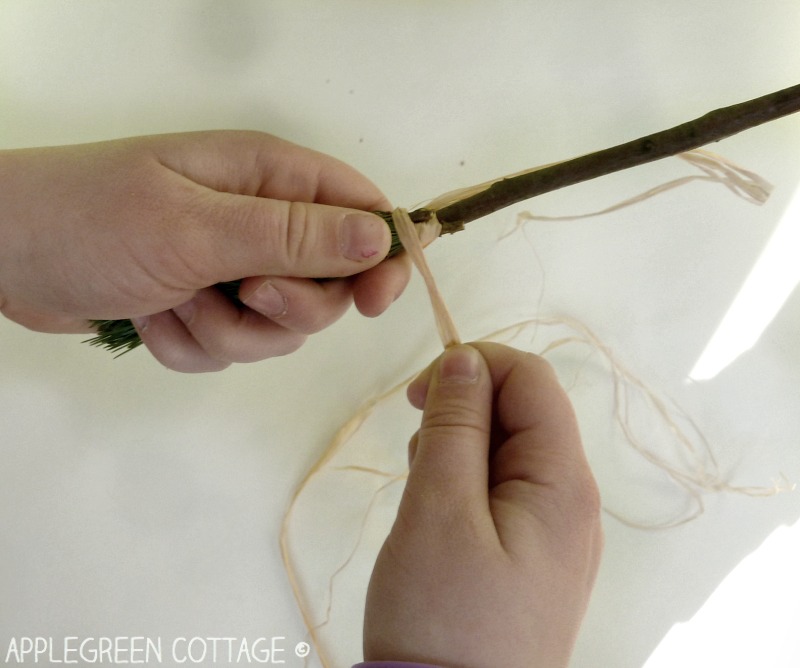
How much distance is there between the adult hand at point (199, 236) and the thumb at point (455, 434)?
0.16 metres

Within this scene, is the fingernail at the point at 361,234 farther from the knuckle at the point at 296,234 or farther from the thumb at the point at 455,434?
the thumb at the point at 455,434

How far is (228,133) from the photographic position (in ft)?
2.42

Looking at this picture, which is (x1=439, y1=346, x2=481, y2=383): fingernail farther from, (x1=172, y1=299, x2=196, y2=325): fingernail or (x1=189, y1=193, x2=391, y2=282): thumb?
(x1=172, y1=299, x2=196, y2=325): fingernail

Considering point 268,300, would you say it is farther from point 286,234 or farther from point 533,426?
point 533,426

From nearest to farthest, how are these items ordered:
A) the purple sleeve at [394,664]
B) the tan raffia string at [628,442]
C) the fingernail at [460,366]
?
1. the purple sleeve at [394,664]
2. the fingernail at [460,366]
3. the tan raffia string at [628,442]

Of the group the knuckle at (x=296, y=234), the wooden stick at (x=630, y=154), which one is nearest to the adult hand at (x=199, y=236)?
the knuckle at (x=296, y=234)

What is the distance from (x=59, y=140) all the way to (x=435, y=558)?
2.70ft

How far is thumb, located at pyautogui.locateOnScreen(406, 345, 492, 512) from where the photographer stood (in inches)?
20.1

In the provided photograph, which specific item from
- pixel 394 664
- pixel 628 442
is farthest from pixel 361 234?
pixel 628 442

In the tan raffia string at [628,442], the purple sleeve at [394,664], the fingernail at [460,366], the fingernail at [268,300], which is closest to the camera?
the purple sleeve at [394,664]

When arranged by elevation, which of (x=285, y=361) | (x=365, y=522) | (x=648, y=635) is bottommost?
(x=648, y=635)

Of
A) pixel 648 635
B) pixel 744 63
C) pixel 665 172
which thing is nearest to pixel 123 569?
pixel 648 635

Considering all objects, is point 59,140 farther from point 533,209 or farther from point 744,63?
point 744,63

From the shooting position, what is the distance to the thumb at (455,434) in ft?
1.67
